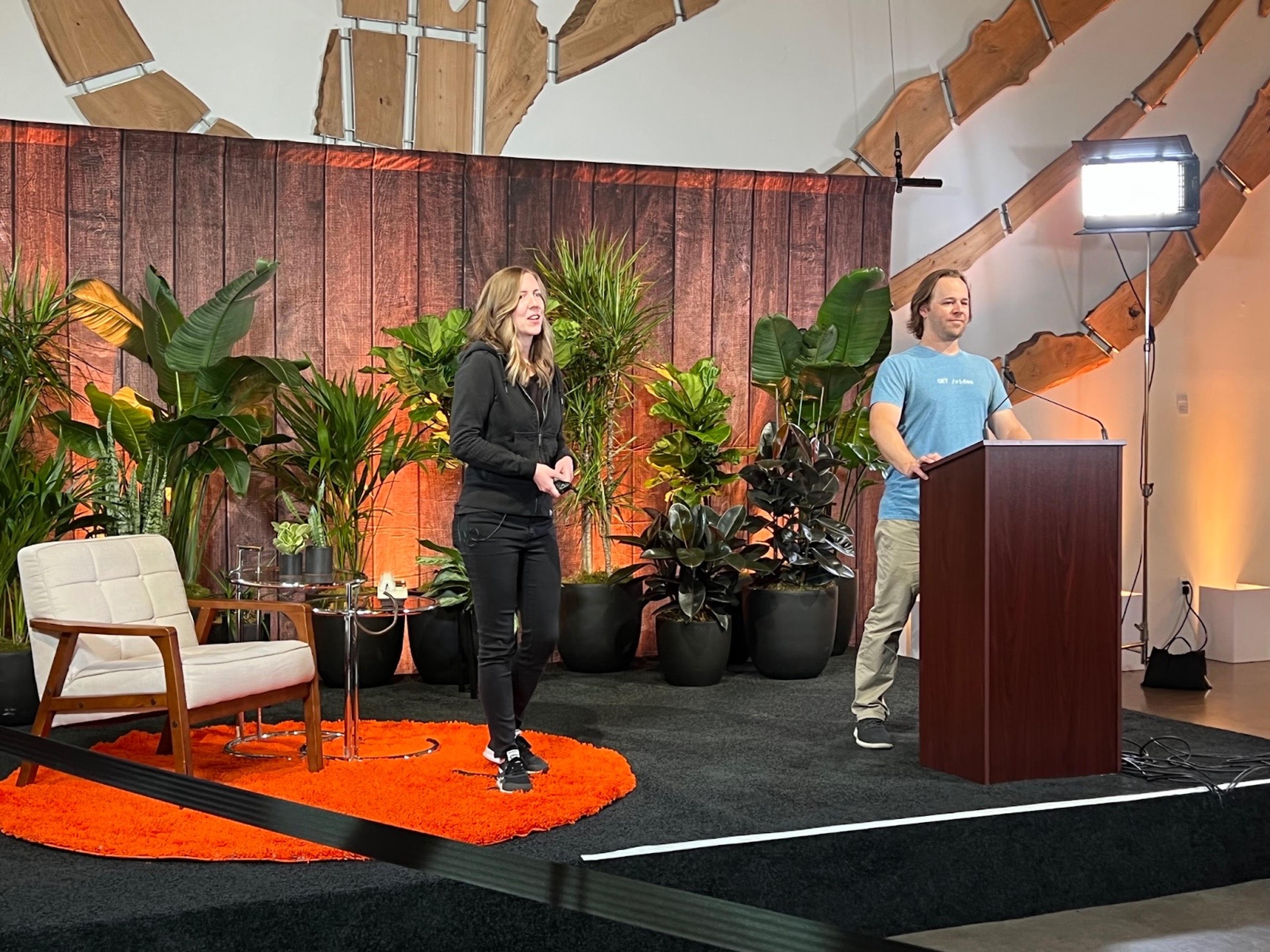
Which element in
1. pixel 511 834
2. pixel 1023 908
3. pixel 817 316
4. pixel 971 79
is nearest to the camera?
pixel 511 834

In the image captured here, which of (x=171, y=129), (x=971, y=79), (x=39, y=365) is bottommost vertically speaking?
(x=39, y=365)

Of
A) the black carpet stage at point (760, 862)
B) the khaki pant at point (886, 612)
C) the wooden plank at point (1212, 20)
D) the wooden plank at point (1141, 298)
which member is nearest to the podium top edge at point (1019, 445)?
the khaki pant at point (886, 612)

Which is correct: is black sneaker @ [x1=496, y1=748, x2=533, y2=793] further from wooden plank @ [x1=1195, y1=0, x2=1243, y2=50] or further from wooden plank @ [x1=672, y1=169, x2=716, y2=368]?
wooden plank @ [x1=1195, y1=0, x2=1243, y2=50]

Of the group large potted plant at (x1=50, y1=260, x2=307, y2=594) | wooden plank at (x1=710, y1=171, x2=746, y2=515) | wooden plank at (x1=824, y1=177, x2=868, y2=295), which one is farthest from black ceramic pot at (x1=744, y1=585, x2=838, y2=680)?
large potted plant at (x1=50, y1=260, x2=307, y2=594)

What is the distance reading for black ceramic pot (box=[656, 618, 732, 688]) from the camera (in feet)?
17.9

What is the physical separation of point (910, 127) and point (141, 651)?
14.3ft

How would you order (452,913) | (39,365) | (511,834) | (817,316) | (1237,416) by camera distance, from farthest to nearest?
(1237,416) → (817,316) → (39,365) → (511,834) → (452,913)

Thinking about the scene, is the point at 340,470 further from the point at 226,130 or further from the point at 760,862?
the point at 760,862

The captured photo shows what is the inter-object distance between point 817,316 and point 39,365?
3119 mm

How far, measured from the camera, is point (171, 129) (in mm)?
5543

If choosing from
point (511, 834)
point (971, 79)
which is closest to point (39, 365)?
point (511, 834)

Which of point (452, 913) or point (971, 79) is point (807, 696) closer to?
point (452, 913)

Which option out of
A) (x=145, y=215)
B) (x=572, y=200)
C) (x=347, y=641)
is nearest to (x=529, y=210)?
(x=572, y=200)

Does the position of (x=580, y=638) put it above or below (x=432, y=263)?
below
